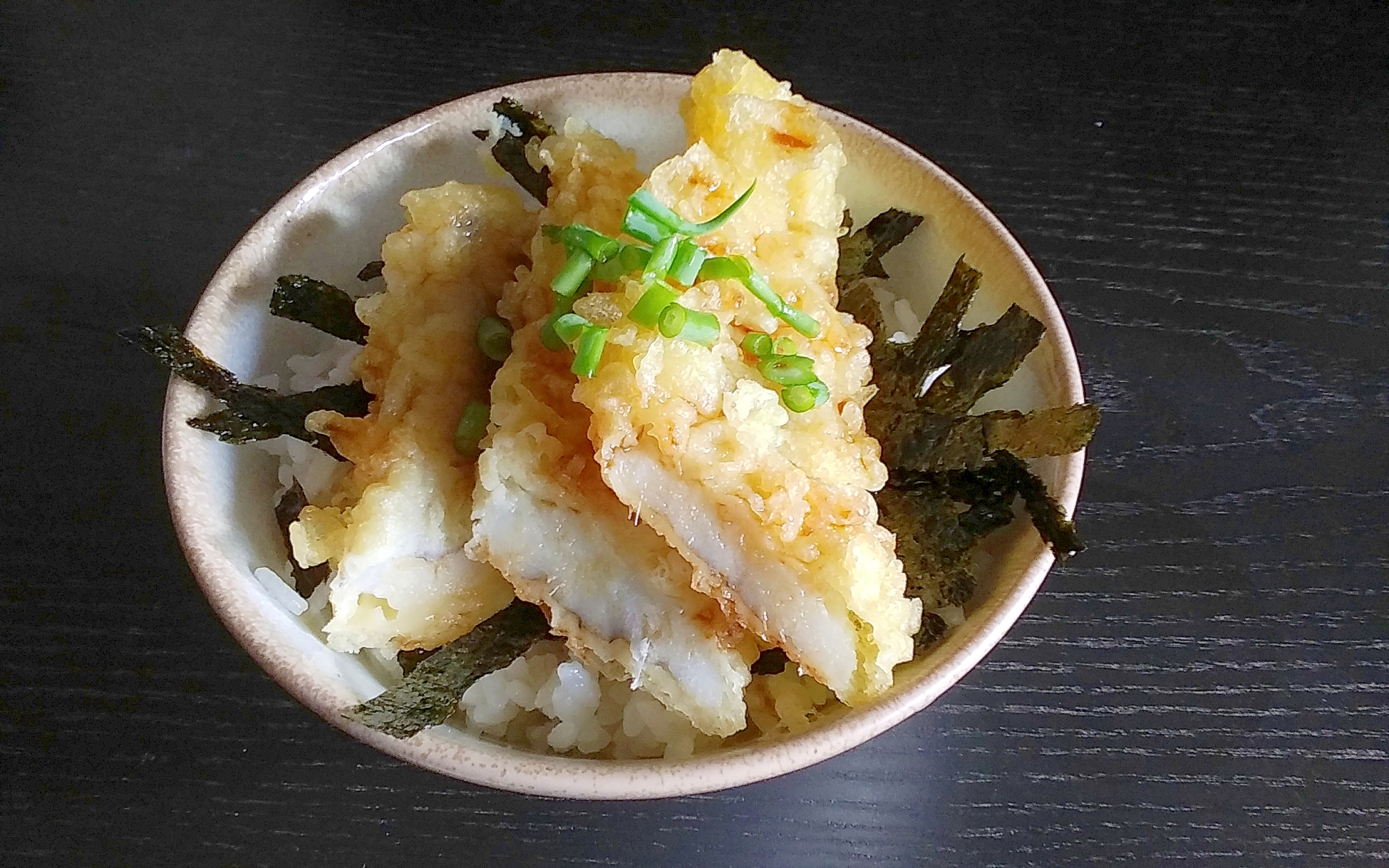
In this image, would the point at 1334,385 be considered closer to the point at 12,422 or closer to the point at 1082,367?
the point at 1082,367

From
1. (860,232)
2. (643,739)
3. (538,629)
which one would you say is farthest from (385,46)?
(643,739)

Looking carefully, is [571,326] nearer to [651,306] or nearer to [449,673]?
[651,306]

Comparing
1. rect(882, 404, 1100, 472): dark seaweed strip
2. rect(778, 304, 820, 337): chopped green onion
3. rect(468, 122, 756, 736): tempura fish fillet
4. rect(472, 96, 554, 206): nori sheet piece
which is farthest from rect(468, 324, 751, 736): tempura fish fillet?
rect(472, 96, 554, 206): nori sheet piece

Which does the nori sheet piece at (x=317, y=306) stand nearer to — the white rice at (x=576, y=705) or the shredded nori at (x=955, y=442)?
the white rice at (x=576, y=705)

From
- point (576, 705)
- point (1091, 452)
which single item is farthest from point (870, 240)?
point (576, 705)

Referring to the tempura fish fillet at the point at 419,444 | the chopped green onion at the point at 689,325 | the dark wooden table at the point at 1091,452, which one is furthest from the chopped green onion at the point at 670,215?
the dark wooden table at the point at 1091,452
